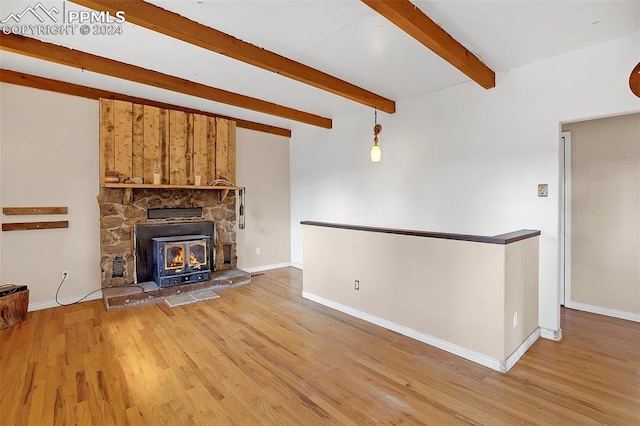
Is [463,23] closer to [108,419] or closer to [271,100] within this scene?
[271,100]

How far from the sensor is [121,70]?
137 inches

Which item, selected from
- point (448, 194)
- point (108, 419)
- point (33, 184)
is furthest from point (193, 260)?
point (448, 194)

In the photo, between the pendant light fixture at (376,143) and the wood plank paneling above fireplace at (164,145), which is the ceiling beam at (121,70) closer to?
the wood plank paneling above fireplace at (164,145)

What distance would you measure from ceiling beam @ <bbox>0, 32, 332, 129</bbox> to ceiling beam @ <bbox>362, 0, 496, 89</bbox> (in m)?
2.78

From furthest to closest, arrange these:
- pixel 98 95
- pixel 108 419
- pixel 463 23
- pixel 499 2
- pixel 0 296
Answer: pixel 98 95
pixel 0 296
pixel 463 23
pixel 499 2
pixel 108 419

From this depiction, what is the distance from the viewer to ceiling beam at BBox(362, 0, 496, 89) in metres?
2.17

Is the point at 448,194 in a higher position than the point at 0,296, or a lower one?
higher

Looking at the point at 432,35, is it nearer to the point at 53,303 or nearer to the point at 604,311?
the point at 604,311

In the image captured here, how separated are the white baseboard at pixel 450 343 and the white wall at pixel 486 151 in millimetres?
701

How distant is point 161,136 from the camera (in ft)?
15.7

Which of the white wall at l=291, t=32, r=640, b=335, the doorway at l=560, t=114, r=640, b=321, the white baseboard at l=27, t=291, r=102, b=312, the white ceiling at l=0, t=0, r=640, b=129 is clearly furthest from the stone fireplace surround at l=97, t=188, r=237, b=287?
the doorway at l=560, t=114, r=640, b=321

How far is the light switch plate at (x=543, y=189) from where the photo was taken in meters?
3.22

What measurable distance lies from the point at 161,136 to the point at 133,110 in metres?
0.49

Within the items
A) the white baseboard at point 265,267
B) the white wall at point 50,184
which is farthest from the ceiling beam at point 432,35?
the white baseboard at point 265,267
